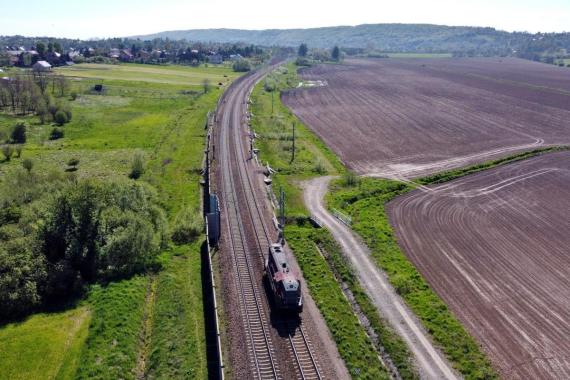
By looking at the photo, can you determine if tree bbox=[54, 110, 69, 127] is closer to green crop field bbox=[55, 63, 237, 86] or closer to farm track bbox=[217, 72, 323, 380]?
farm track bbox=[217, 72, 323, 380]

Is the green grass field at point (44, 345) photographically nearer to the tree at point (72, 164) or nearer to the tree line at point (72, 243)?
the tree line at point (72, 243)

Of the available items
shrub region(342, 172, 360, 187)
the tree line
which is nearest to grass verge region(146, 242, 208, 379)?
the tree line

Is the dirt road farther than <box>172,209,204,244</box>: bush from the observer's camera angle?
No

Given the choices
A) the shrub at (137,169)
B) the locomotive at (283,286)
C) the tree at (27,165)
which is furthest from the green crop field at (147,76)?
the locomotive at (283,286)

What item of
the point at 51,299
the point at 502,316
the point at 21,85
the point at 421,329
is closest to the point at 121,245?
the point at 51,299

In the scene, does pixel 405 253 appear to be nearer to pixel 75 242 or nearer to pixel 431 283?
pixel 431 283

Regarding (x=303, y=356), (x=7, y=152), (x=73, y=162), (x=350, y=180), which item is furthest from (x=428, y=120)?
(x=7, y=152)
